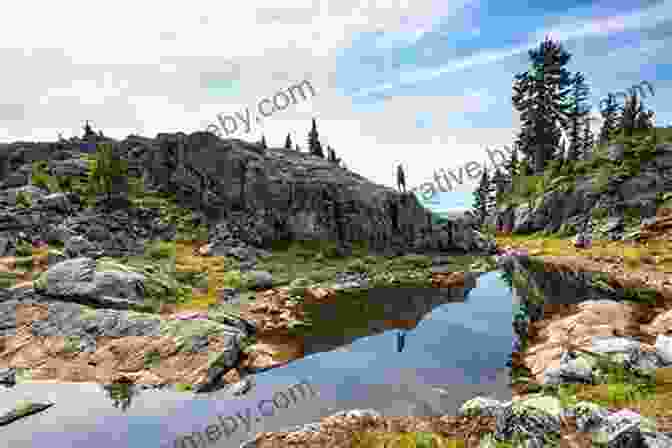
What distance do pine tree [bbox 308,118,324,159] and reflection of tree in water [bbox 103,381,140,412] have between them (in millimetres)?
103343

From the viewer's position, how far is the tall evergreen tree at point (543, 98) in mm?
85500

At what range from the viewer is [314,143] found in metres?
118

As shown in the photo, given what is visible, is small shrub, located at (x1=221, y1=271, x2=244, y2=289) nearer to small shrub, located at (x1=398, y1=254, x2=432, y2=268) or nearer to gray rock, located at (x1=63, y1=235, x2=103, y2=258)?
gray rock, located at (x1=63, y1=235, x2=103, y2=258)

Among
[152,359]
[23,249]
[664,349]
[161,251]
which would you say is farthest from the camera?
[161,251]

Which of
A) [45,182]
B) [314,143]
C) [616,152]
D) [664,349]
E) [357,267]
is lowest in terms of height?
[357,267]

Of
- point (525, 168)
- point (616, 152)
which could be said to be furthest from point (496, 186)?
point (616, 152)

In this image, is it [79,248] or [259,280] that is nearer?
[259,280]

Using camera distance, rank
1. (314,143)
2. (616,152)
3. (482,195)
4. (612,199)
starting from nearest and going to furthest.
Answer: (612,199)
(616,152)
(314,143)
(482,195)

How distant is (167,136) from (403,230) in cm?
5503

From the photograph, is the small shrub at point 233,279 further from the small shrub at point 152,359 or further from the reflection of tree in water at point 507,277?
the reflection of tree in water at point 507,277

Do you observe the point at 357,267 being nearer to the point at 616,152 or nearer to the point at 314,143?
the point at 616,152

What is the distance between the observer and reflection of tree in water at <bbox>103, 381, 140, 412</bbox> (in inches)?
629

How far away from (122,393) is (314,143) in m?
107

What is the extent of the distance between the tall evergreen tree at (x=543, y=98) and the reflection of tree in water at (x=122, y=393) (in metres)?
98.9
